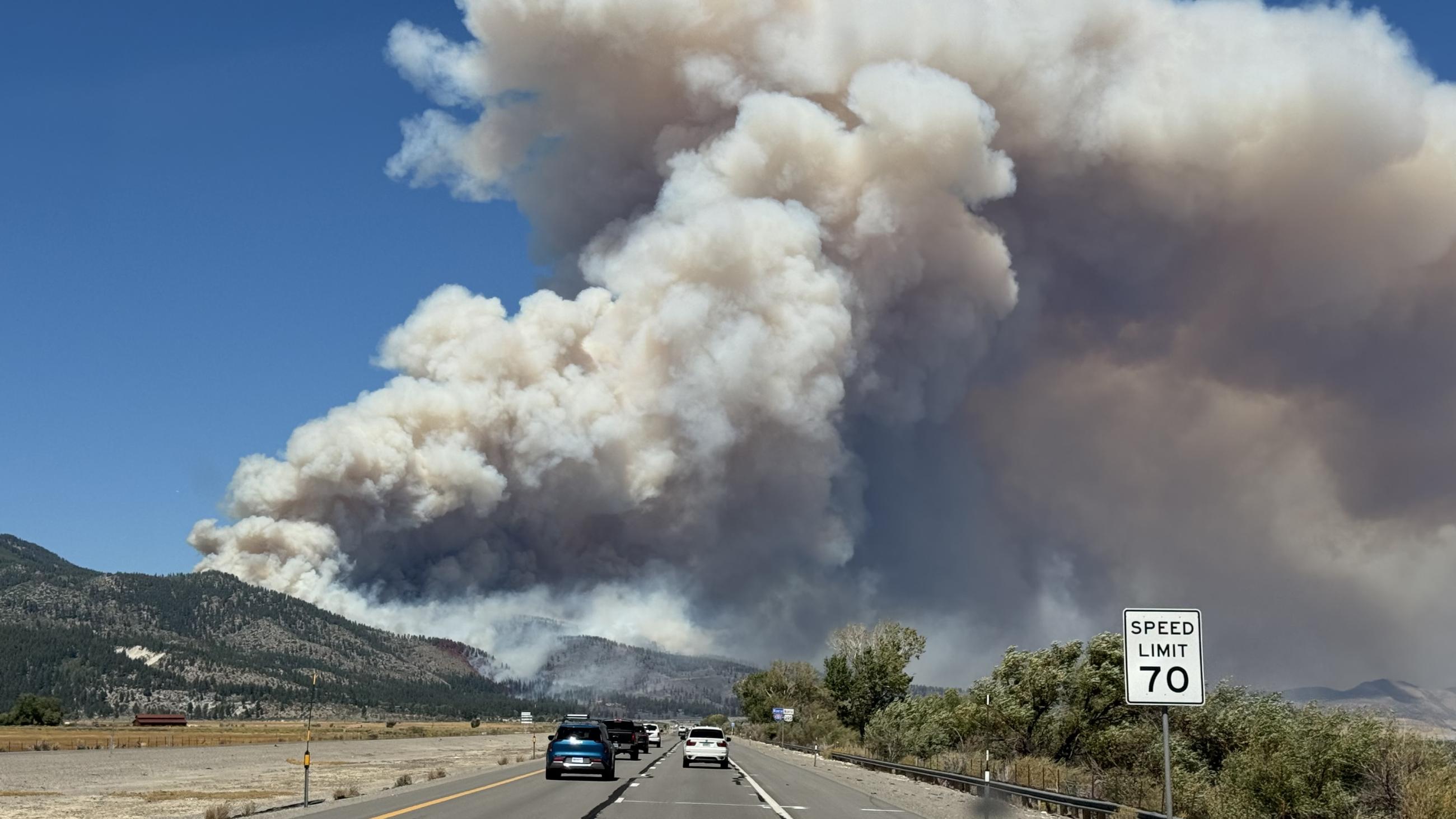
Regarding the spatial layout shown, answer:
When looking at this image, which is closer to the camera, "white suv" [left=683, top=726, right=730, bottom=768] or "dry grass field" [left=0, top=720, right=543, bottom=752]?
"white suv" [left=683, top=726, right=730, bottom=768]

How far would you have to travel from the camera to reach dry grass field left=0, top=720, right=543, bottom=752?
307 ft

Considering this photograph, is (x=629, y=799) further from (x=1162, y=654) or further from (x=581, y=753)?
(x=1162, y=654)

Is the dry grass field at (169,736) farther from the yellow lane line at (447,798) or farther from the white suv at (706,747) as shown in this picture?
the yellow lane line at (447,798)

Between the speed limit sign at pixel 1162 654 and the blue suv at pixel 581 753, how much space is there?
84.6 feet

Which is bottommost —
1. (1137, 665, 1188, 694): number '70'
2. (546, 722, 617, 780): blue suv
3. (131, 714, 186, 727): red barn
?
(131, 714, 186, 727): red barn

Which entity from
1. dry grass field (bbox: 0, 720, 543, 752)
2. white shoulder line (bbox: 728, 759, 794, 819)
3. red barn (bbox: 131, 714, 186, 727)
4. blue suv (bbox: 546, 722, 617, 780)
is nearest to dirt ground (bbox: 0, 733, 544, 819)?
blue suv (bbox: 546, 722, 617, 780)

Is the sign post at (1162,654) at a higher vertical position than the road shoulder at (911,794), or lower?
higher

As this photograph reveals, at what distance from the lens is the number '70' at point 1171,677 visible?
15992 millimetres

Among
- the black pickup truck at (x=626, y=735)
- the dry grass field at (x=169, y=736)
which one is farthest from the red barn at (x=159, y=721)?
the black pickup truck at (x=626, y=735)

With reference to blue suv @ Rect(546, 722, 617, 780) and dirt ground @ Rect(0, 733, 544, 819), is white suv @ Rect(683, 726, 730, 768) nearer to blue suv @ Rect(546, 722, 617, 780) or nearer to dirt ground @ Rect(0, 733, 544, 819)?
dirt ground @ Rect(0, 733, 544, 819)

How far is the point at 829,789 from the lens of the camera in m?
39.4

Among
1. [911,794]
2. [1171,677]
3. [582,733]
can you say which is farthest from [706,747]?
[1171,677]

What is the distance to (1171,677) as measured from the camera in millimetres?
16062

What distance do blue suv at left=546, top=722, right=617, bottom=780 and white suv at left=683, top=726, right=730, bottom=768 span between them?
512 inches
